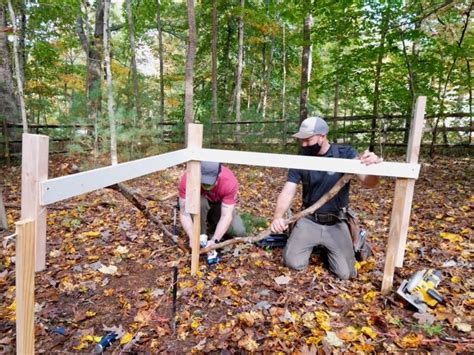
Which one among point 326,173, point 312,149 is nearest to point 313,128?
point 312,149

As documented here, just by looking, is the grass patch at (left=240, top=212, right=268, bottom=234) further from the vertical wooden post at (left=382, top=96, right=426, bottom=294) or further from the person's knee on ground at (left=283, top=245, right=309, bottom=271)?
the vertical wooden post at (left=382, top=96, right=426, bottom=294)

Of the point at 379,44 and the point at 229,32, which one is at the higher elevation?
the point at 229,32

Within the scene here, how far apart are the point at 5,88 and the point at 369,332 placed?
1140 centimetres

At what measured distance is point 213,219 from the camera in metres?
3.93

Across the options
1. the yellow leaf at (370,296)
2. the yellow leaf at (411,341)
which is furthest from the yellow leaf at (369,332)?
the yellow leaf at (370,296)

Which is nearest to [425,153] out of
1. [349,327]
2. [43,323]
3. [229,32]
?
[349,327]

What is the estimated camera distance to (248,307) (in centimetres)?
260

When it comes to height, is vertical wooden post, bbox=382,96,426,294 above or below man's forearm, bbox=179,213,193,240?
above

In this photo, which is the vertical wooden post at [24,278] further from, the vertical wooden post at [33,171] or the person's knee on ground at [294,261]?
the person's knee on ground at [294,261]

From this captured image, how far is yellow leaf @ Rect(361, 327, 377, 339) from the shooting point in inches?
88.0

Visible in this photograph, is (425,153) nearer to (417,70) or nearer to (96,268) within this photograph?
(417,70)

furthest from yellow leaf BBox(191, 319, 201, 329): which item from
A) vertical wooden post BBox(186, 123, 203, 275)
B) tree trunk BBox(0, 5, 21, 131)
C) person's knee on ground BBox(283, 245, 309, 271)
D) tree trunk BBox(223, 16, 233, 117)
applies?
tree trunk BBox(223, 16, 233, 117)

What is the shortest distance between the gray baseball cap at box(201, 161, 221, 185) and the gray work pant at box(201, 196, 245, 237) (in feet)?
1.36

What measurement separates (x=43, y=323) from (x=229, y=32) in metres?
16.4
